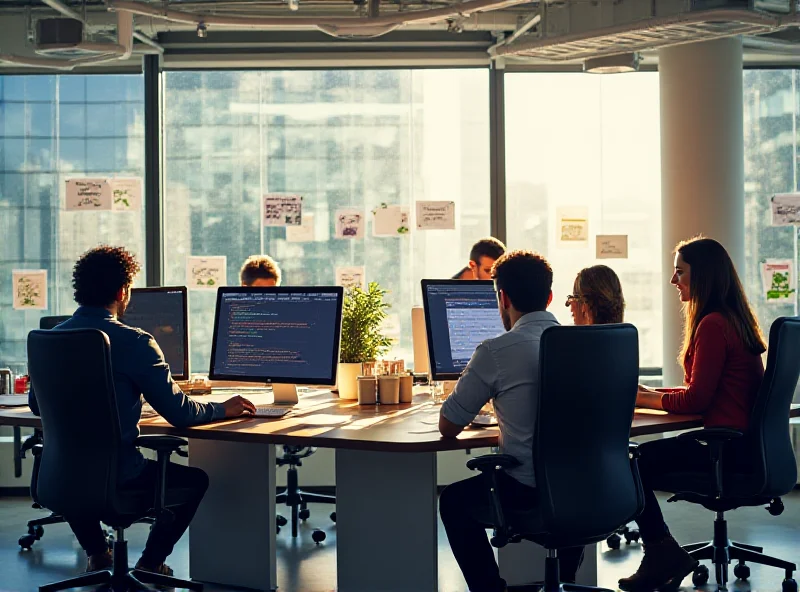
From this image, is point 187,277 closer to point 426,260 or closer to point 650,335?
point 426,260

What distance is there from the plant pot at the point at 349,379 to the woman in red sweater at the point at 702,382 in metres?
1.14

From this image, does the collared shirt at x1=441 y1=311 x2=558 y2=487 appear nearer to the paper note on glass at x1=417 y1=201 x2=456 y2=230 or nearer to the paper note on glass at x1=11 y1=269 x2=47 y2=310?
the paper note on glass at x1=417 y1=201 x2=456 y2=230

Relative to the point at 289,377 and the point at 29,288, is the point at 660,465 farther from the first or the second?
the point at 29,288

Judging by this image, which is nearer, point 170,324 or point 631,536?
point 170,324

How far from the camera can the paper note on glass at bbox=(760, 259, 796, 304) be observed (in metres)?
6.41

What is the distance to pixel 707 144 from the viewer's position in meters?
5.74

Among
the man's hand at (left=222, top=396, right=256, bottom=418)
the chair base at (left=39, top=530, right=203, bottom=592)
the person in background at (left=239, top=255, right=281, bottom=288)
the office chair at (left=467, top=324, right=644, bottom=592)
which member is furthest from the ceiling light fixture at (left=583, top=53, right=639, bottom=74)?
the chair base at (left=39, top=530, right=203, bottom=592)

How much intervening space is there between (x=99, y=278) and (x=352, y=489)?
118 centimetres

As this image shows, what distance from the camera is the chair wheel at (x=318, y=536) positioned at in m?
4.85

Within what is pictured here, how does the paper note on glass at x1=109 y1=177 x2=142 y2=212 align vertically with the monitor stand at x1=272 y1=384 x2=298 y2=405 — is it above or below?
above

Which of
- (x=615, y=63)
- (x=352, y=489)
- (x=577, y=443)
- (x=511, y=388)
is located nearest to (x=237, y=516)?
(x=352, y=489)

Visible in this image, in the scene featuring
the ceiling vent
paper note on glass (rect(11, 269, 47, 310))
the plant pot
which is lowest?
the plant pot

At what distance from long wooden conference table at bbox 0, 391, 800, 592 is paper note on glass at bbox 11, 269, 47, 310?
2.51 meters

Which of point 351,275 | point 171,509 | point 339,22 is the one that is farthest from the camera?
point 351,275
